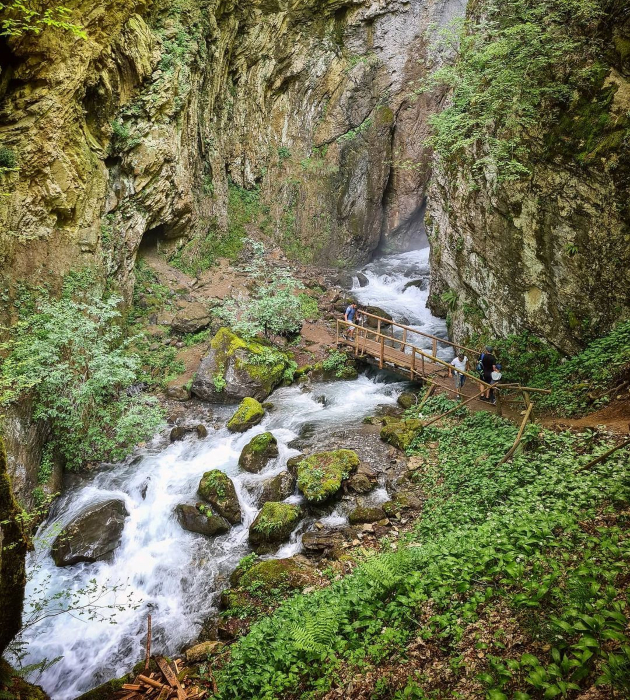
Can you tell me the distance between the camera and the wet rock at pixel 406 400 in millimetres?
12672

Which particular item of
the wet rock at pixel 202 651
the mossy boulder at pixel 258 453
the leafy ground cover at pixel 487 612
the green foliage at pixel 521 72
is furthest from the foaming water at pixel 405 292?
the wet rock at pixel 202 651

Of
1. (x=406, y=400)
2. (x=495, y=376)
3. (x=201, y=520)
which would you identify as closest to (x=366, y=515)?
(x=201, y=520)

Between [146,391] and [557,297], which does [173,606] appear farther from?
[557,297]

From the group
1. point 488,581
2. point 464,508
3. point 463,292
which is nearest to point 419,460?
point 464,508

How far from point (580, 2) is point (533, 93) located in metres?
1.74

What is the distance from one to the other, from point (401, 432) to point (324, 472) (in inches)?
109

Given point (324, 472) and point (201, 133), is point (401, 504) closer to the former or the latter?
point (324, 472)

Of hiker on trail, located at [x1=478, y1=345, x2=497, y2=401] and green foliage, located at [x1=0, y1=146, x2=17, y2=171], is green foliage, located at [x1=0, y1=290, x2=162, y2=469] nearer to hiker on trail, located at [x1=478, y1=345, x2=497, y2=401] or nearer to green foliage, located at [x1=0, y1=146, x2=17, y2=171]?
green foliage, located at [x1=0, y1=146, x2=17, y2=171]

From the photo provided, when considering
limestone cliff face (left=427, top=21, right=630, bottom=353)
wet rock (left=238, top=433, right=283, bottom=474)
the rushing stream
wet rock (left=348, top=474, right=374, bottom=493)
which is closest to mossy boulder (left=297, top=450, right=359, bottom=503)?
wet rock (left=348, top=474, right=374, bottom=493)

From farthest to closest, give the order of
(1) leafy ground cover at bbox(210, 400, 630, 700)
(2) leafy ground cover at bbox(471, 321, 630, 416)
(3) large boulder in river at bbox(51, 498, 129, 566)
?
(2) leafy ground cover at bbox(471, 321, 630, 416), (3) large boulder in river at bbox(51, 498, 129, 566), (1) leafy ground cover at bbox(210, 400, 630, 700)

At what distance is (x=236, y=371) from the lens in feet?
44.2

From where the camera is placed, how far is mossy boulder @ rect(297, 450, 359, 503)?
864 centimetres

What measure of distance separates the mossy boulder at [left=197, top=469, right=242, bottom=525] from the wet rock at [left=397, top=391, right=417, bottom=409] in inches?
246

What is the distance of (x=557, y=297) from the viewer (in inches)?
402
